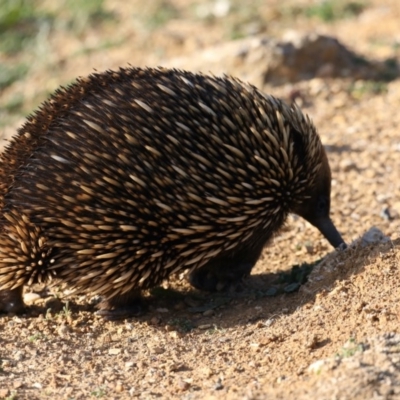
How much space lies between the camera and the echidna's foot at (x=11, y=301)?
556cm

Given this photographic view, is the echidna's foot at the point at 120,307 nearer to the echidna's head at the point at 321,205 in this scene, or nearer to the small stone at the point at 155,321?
the small stone at the point at 155,321

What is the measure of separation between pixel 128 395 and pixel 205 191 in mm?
1392

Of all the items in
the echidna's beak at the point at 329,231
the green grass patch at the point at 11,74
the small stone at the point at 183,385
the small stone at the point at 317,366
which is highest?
the small stone at the point at 317,366

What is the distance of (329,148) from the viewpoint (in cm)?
804

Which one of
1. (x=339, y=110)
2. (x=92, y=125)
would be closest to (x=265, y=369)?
(x=92, y=125)

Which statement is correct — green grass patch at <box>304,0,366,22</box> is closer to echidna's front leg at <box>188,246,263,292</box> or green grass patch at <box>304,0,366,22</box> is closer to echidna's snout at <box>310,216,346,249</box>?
echidna's snout at <box>310,216,346,249</box>

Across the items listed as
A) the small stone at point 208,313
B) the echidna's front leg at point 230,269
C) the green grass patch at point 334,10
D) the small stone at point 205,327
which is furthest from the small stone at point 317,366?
the green grass patch at point 334,10

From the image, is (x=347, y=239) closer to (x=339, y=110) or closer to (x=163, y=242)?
(x=163, y=242)

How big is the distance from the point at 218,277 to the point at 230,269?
0.12 m

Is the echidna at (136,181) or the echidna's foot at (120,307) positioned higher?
the echidna at (136,181)

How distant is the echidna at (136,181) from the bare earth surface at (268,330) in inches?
12.7

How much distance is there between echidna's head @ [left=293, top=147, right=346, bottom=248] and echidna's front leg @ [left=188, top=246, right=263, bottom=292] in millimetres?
434

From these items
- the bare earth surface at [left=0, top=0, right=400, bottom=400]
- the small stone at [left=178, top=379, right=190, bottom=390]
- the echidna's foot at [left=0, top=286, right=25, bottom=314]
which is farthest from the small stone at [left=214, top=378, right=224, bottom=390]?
the echidna's foot at [left=0, top=286, right=25, bottom=314]

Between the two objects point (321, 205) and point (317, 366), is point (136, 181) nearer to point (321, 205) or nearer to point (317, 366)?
point (321, 205)
